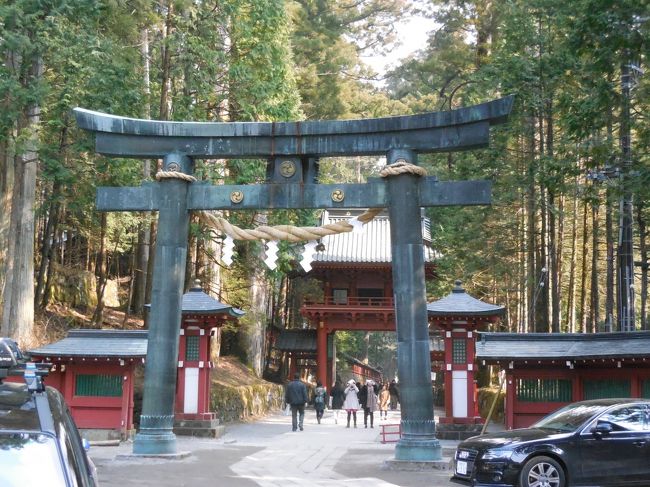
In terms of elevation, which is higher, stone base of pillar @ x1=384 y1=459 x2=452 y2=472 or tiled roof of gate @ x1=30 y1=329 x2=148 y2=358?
tiled roof of gate @ x1=30 y1=329 x2=148 y2=358

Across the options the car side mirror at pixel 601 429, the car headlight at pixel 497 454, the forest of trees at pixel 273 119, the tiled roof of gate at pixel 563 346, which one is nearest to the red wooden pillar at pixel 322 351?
the forest of trees at pixel 273 119

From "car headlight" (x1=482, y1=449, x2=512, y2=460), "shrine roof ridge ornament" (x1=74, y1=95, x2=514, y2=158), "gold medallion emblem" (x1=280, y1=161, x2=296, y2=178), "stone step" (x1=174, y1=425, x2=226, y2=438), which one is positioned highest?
"shrine roof ridge ornament" (x1=74, y1=95, x2=514, y2=158)

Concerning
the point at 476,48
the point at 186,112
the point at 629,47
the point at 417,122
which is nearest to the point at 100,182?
the point at 186,112

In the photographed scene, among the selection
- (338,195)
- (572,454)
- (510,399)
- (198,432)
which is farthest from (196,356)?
(572,454)

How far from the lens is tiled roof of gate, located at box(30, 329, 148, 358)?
18469 millimetres

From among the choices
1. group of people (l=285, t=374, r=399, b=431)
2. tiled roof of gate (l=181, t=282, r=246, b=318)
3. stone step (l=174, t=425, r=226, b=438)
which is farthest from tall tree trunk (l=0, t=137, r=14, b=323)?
group of people (l=285, t=374, r=399, b=431)

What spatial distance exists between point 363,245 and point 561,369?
23.0m

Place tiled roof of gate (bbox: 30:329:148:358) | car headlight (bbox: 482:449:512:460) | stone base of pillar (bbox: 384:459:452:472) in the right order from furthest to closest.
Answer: tiled roof of gate (bbox: 30:329:148:358)
stone base of pillar (bbox: 384:459:452:472)
car headlight (bbox: 482:449:512:460)

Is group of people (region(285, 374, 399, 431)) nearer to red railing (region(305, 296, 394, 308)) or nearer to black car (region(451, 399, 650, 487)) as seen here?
red railing (region(305, 296, 394, 308))

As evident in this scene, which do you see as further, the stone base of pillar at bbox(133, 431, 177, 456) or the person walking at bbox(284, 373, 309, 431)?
the person walking at bbox(284, 373, 309, 431)

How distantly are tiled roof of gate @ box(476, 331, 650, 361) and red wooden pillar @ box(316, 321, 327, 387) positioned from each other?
18.8 meters

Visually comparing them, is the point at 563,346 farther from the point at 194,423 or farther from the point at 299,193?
the point at 194,423

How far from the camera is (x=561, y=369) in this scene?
17500mm

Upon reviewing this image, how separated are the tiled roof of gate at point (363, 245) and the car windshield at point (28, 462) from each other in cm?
3408
